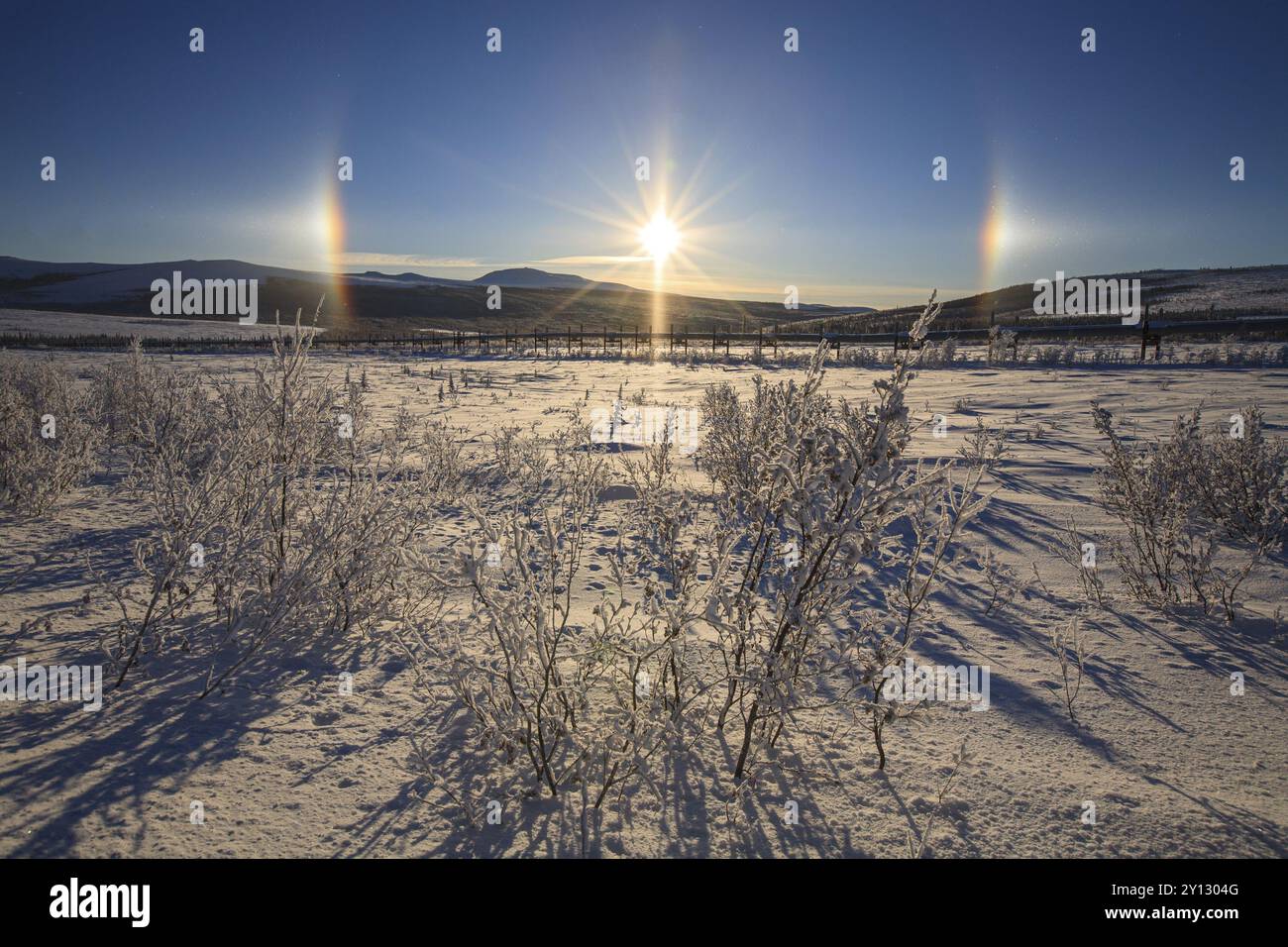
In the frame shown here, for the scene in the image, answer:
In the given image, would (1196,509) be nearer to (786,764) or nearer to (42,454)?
(786,764)

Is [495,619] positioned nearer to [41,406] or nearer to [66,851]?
[66,851]

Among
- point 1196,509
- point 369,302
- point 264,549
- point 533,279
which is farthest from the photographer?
→ point 533,279

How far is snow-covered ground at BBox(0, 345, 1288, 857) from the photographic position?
A: 7.12 ft

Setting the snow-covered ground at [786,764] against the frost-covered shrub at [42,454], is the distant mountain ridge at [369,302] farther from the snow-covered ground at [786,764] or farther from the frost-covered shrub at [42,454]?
the snow-covered ground at [786,764]

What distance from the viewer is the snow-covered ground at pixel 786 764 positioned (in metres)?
2.17

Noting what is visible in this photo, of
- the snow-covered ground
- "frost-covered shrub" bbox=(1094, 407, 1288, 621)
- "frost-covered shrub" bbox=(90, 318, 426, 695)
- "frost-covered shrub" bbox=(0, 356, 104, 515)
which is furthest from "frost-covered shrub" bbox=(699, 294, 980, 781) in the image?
"frost-covered shrub" bbox=(0, 356, 104, 515)

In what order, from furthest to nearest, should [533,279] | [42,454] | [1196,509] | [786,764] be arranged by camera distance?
[533,279] < [42,454] < [1196,509] < [786,764]

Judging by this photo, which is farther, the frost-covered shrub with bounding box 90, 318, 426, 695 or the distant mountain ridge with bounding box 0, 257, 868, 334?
the distant mountain ridge with bounding box 0, 257, 868, 334

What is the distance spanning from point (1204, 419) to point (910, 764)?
1003 centimetres

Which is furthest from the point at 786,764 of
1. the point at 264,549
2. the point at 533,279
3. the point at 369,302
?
the point at 533,279

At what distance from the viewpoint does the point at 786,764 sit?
264 centimetres

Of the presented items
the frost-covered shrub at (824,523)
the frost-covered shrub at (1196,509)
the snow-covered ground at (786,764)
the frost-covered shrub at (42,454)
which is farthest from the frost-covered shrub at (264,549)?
the frost-covered shrub at (1196,509)

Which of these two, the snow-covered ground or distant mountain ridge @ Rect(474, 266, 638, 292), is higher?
distant mountain ridge @ Rect(474, 266, 638, 292)

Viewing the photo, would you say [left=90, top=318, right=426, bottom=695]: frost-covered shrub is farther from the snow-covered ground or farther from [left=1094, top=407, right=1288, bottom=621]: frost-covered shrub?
[left=1094, top=407, right=1288, bottom=621]: frost-covered shrub
